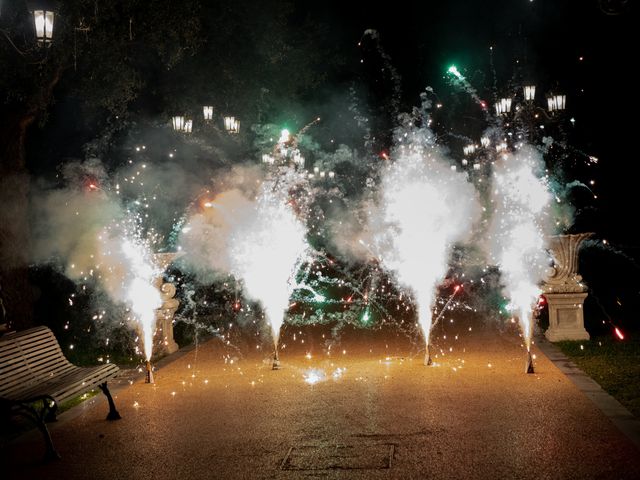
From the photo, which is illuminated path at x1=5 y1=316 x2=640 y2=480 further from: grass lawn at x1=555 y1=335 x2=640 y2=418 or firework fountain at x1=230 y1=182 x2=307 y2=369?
firework fountain at x1=230 y1=182 x2=307 y2=369

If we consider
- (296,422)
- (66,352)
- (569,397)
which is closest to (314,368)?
(296,422)

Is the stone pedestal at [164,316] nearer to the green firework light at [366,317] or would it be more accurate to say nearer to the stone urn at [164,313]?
the stone urn at [164,313]

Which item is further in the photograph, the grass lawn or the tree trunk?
the tree trunk

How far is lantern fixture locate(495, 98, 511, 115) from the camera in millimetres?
18141

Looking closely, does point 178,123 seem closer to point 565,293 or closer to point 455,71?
point 565,293

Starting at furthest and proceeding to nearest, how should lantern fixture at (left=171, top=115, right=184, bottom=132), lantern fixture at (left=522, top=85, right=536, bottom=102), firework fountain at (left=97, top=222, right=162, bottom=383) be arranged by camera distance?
1. lantern fixture at (left=171, top=115, right=184, bottom=132)
2. lantern fixture at (left=522, top=85, right=536, bottom=102)
3. firework fountain at (left=97, top=222, right=162, bottom=383)

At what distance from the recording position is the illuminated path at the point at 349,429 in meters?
5.52

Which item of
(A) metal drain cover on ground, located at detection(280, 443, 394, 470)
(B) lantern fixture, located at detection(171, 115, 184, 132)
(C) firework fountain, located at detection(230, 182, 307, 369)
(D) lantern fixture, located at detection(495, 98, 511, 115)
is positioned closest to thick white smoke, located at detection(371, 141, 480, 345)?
(C) firework fountain, located at detection(230, 182, 307, 369)

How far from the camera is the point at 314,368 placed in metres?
10.1

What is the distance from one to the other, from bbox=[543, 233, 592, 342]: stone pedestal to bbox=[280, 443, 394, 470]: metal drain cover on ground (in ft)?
22.9

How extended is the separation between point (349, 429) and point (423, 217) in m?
18.9

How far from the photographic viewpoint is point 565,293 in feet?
39.6

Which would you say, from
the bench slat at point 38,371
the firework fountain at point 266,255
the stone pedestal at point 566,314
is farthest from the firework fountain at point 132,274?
the stone pedestal at point 566,314

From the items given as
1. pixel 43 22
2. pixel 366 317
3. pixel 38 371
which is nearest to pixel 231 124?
pixel 366 317
